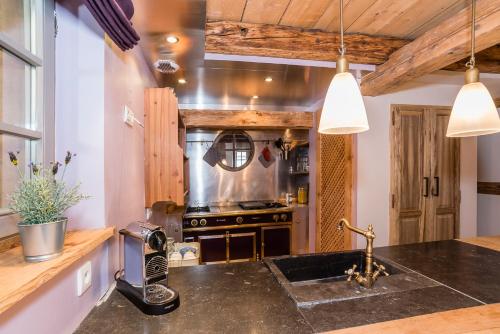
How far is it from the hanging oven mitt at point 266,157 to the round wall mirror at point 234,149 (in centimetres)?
17

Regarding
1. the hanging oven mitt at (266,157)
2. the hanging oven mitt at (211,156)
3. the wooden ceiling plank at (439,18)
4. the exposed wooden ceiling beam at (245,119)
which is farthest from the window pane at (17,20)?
the hanging oven mitt at (266,157)

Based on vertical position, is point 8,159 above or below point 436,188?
above

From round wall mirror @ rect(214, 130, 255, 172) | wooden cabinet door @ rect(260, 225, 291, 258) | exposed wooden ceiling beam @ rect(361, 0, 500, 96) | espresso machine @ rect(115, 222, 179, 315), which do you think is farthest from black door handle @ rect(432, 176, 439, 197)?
espresso machine @ rect(115, 222, 179, 315)

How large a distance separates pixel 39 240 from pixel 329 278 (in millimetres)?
1459

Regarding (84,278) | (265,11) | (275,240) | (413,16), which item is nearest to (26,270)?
(84,278)

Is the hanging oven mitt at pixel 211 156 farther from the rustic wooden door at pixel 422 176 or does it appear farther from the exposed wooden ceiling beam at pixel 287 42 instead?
the rustic wooden door at pixel 422 176

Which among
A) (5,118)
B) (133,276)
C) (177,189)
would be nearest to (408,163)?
(177,189)

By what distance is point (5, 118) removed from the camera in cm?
84

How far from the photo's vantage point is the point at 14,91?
0.89 meters

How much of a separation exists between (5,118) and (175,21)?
1016 mm

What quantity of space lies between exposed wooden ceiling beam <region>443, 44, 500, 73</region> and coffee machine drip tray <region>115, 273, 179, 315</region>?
9.47ft

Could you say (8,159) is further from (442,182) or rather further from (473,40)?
(442,182)

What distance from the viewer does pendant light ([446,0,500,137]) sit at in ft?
3.96

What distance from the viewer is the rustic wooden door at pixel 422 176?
2.73 metres
